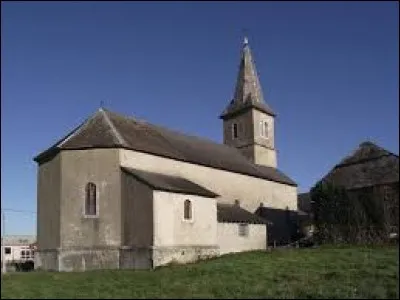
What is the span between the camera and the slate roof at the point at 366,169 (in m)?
31.4

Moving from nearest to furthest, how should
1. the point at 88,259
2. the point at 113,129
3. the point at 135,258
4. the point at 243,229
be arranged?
1. the point at 135,258
2. the point at 88,259
3. the point at 113,129
4. the point at 243,229

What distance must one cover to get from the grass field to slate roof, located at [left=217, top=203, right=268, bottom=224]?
32.9 feet

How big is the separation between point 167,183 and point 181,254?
398cm

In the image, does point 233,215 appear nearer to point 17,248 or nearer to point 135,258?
point 135,258

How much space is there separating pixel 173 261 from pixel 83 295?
12547 mm

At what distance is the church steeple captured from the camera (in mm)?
49562

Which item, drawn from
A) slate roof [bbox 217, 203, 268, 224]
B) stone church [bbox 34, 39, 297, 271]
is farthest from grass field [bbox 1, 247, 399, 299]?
slate roof [bbox 217, 203, 268, 224]

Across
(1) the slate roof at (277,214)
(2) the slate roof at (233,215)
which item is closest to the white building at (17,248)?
(1) the slate roof at (277,214)

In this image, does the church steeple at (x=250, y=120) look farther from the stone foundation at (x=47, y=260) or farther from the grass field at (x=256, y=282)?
the grass field at (x=256, y=282)

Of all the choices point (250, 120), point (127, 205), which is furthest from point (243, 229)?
point (250, 120)

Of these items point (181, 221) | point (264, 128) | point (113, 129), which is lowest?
point (181, 221)

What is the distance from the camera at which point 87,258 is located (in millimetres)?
29453

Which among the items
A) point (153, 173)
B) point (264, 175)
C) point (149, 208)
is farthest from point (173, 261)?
point (264, 175)

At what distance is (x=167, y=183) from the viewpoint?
30.6m
